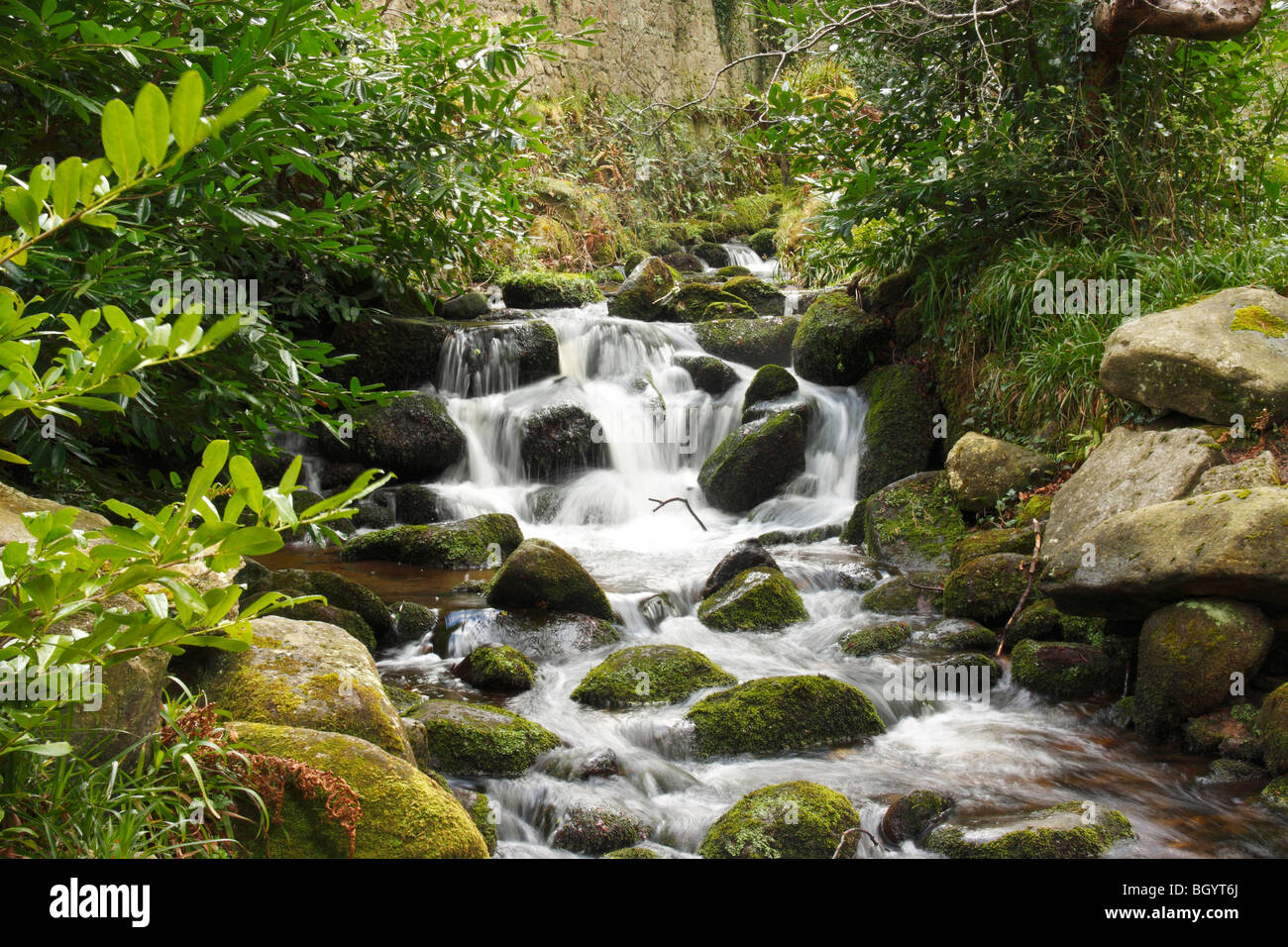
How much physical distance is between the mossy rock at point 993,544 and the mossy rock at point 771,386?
3933 millimetres

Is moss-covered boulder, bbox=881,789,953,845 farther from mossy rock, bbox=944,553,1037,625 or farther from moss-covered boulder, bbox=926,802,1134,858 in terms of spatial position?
mossy rock, bbox=944,553,1037,625

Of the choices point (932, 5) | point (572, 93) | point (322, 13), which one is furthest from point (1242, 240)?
point (572, 93)

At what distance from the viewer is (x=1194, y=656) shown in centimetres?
422

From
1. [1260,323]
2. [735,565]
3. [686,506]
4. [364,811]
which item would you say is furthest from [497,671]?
[1260,323]

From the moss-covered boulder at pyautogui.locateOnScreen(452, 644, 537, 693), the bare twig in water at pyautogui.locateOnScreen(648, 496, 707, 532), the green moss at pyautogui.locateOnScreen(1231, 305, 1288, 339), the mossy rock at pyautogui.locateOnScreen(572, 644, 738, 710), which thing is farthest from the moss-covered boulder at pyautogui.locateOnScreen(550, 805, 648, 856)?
the bare twig in water at pyautogui.locateOnScreen(648, 496, 707, 532)

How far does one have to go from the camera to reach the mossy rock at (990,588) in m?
5.80

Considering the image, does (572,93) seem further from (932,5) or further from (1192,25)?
(1192,25)

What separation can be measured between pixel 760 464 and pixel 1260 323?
4739mm

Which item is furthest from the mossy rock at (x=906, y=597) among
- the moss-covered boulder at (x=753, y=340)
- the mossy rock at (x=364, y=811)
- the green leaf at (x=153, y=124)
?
the green leaf at (x=153, y=124)

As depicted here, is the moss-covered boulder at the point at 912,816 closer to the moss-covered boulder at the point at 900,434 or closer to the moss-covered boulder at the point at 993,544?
the moss-covered boulder at the point at 993,544

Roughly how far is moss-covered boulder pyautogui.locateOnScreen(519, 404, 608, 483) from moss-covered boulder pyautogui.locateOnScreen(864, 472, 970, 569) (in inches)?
149

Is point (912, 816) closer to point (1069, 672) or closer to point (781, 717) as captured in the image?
point (781, 717)

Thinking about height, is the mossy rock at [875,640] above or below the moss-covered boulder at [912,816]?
above
